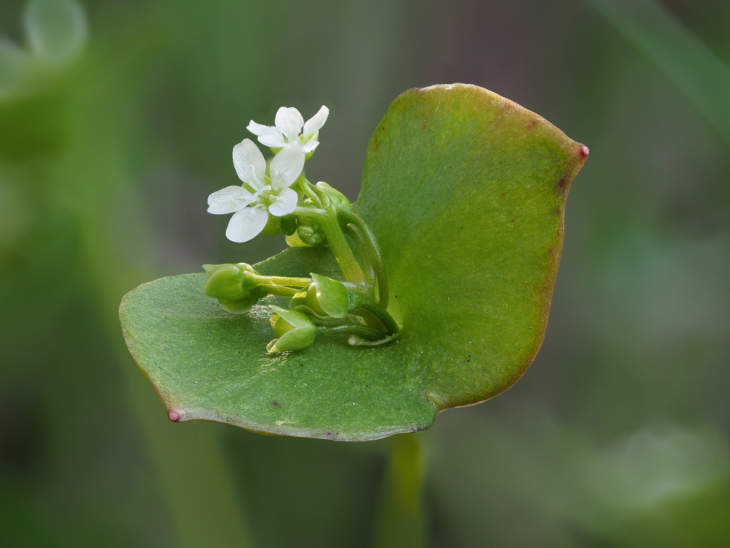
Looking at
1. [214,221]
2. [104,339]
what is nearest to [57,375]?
[104,339]

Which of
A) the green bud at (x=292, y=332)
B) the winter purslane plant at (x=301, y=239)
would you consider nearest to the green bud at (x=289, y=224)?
the winter purslane plant at (x=301, y=239)

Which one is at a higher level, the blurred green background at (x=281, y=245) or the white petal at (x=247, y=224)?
the white petal at (x=247, y=224)

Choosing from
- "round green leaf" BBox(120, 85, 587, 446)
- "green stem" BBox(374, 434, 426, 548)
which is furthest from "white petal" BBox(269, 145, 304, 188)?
"green stem" BBox(374, 434, 426, 548)

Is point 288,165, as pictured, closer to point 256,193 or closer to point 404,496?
point 256,193

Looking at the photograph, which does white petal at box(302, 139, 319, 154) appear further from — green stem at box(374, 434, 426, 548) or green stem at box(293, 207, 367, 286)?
green stem at box(374, 434, 426, 548)

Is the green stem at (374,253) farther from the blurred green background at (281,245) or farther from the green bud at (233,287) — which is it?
the blurred green background at (281,245)

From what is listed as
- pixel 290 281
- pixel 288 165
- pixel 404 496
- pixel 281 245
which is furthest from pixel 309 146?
pixel 281 245
